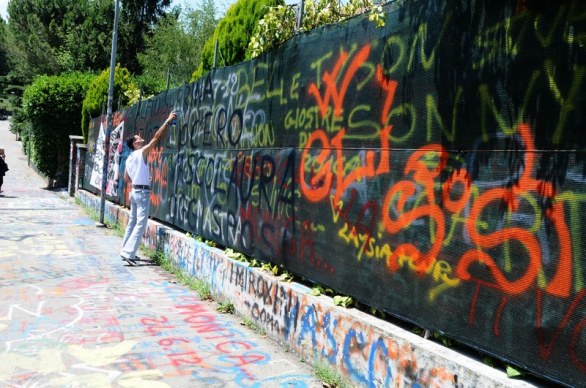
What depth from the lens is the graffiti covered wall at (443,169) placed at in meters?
2.45

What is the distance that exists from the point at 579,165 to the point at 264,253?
3.25 metres

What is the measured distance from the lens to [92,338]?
4570 mm

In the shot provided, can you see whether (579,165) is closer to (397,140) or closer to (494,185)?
(494,185)

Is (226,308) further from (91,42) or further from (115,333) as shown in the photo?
(91,42)

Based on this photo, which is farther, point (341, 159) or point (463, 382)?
point (341, 159)

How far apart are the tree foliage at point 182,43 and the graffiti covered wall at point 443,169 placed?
3152 cm

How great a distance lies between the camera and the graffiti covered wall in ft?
8.02

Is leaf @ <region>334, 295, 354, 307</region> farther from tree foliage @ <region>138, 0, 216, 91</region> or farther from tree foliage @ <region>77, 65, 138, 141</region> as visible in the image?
tree foliage @ <region>138, 0, 216, 91</region>

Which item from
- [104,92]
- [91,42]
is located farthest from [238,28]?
[91,42]

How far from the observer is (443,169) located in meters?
3.08

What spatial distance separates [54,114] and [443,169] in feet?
69.5

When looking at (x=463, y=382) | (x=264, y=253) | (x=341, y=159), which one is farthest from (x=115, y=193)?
(x=463, y=382)

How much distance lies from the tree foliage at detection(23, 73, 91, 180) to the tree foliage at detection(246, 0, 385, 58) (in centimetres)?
1809

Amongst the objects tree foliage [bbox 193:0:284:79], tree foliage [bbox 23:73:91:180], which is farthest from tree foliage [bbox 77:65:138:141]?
tree foliage [bbox 193:0:284:79]
